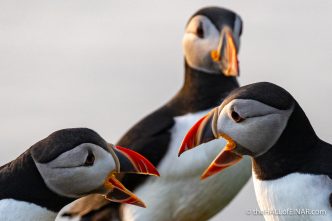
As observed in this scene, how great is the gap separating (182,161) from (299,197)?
11.7 ft

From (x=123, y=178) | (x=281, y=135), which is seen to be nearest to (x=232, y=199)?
(x=123, y=178)

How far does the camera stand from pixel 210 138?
32.7 ft

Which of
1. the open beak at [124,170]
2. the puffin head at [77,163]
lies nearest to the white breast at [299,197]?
the open beak at [124,170]

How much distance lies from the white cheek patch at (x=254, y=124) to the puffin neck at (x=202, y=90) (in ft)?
11.6

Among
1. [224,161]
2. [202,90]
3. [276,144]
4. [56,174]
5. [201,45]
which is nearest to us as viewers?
[56,174]

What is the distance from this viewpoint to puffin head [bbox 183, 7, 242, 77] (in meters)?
13.7

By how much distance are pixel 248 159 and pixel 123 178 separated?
4.42ft

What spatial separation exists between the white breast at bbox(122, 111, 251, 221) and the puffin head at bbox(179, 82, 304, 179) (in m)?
3.21

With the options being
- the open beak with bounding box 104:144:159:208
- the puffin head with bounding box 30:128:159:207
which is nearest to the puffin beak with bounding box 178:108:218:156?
the open beak with bounding box 104:144:159:208

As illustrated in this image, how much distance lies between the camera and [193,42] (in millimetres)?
14328

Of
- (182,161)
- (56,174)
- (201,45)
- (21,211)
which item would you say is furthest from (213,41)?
(21,211)

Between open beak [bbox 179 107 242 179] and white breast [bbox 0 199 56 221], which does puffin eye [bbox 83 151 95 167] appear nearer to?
white breast [bbox 0 199 56 221]

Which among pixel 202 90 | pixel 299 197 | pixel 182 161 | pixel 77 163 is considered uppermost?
pixel 77 163

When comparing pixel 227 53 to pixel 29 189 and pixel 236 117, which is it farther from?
pixel 29 189
